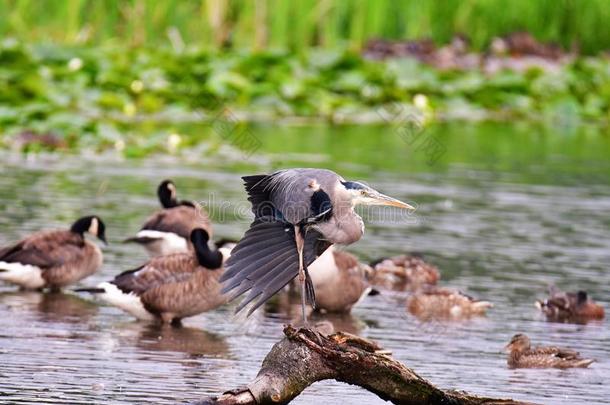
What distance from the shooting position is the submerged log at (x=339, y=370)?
836 centimetres

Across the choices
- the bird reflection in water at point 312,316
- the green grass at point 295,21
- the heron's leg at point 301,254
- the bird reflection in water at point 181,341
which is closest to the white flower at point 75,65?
the green grass at point 295,21

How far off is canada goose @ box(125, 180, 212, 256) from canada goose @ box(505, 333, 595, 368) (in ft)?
14.7

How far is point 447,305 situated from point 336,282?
3.62 feet

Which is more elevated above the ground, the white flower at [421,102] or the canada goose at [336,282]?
the white flower at [421,102]

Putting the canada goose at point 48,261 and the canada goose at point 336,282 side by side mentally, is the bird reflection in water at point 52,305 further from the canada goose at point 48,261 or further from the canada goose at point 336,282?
the canada goose at point 336,282

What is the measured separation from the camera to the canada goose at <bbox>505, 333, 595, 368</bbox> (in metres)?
11.0

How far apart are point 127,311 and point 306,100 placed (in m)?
17.4

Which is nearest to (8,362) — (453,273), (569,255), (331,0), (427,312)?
(427,312)

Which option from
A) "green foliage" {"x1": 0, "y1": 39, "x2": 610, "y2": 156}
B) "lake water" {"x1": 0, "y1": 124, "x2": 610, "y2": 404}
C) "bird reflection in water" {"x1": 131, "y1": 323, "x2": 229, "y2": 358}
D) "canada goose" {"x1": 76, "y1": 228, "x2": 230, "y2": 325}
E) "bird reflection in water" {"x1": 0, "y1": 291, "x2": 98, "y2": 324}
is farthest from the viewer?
"green foliage" {"x1": 0, "y1": 39, "x2": 610, "y2": 156}

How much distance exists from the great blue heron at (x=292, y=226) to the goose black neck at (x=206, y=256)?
2.93 metres

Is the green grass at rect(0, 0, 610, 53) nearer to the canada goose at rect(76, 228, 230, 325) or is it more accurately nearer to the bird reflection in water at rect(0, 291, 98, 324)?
the bird reflection in water at rect(0, 291, 98, 324)

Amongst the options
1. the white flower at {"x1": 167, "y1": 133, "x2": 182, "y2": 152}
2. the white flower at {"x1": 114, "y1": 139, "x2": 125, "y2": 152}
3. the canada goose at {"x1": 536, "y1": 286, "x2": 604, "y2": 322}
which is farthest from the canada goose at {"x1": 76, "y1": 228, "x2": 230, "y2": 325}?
the white flower at {"x1": 167, "y1": 133, "x2": 182, "y2": 152}

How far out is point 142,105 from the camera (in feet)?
88.3

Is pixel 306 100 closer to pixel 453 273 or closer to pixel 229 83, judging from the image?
pixel 229 83
